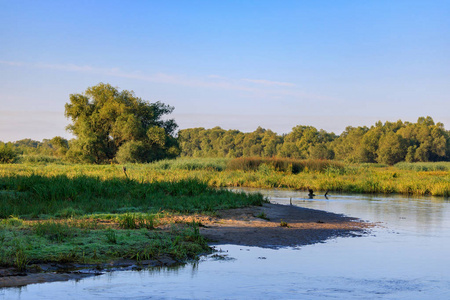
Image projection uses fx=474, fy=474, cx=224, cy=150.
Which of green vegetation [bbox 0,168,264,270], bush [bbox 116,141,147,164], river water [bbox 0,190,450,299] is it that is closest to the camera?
river water [bbox 0,190,450,299]

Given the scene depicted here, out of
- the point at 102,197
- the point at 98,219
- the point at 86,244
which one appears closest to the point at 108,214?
the point at 98,219

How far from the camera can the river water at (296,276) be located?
22.8 feet

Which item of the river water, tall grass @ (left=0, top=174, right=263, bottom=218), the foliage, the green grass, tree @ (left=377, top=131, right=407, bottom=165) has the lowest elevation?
the river water

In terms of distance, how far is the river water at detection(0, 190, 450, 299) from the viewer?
6.95 meters

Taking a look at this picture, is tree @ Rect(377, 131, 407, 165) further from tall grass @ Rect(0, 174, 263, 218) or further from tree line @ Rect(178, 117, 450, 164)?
tall grass @ Rect(0, 174, 263, 218)

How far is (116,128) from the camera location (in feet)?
195

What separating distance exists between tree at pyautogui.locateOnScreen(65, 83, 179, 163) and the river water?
154 feet

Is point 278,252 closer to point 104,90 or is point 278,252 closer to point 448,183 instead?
point 448,183

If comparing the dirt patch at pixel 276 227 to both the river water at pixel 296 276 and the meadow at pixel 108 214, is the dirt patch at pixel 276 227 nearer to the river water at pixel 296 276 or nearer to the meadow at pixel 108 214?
the river water at pixel 296 276

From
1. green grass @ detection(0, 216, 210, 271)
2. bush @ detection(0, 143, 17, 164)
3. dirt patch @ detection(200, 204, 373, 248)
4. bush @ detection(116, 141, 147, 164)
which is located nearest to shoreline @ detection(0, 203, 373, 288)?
dirt patch @ detection(200, 204, 373, 248)

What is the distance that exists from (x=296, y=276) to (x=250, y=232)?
4.00 metres

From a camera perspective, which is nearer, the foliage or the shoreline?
the shoreline

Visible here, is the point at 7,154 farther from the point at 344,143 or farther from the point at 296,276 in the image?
the point at 344,143

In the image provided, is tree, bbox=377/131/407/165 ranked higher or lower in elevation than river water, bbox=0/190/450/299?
higher
